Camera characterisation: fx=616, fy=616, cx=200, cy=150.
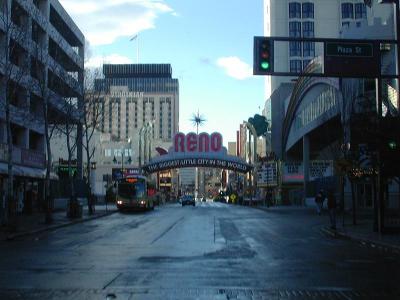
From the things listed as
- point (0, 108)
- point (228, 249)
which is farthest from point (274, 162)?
point (228, 249)

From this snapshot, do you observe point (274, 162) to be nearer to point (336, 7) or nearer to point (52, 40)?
point (52, 40)

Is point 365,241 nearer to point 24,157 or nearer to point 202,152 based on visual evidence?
point 24,157

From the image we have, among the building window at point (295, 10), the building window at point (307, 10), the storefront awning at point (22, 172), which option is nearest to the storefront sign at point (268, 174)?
the storefront awning at point (22, 172)

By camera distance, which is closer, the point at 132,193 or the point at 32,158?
the point at 32,158

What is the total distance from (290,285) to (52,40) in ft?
168

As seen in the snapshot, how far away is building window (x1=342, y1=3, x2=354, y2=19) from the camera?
415ft

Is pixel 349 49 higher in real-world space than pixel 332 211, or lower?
higher

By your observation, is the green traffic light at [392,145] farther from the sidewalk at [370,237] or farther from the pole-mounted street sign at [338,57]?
the sidewalk at [370,237]

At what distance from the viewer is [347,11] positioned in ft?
417

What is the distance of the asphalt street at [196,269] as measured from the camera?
1073 centimetres

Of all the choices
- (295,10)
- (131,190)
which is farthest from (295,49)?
(131,190)

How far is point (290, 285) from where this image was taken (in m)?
11.6

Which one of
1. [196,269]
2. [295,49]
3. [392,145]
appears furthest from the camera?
[295,49]

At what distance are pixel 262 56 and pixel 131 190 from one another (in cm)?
3661
